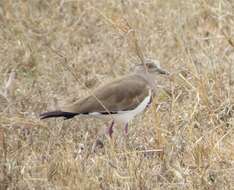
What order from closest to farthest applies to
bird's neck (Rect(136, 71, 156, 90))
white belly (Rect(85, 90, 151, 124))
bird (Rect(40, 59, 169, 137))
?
bird (Rect(40, 59, 169, 137)) < white belly (Rect(85, 90, 151, 124)) < bird's neck (Rect(136, 71, 156, 90))

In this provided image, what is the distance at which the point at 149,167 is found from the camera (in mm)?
5262

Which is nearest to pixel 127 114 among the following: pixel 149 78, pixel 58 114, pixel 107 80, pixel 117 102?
pixel 117 102

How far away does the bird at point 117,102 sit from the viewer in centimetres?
598

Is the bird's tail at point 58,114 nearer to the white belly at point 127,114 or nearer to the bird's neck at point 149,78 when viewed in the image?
the white belly at point 127,114

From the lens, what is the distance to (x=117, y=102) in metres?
6.18

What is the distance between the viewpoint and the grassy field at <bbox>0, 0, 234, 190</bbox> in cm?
509

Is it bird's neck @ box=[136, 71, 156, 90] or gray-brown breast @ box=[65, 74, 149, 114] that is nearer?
gray-brown breast @ box=[65, 74, 149, 114]

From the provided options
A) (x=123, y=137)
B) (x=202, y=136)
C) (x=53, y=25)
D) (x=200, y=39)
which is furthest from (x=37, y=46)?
(x=202, y=136)

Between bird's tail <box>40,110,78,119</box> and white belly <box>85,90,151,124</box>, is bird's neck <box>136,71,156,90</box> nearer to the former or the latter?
white belly <box>85,90,151,124</box>

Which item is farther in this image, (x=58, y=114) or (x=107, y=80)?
(x=107, y=80)

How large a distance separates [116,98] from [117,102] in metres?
0.03

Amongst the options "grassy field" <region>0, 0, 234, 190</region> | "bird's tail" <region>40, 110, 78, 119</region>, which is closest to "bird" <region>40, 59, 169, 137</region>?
"bird's tail" <region>40, 110, 78, 119</region>

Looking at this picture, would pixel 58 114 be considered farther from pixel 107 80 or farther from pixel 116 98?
pixel 107 80

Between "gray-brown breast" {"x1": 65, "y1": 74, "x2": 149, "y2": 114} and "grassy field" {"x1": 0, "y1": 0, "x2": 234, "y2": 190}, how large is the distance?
0.16m
